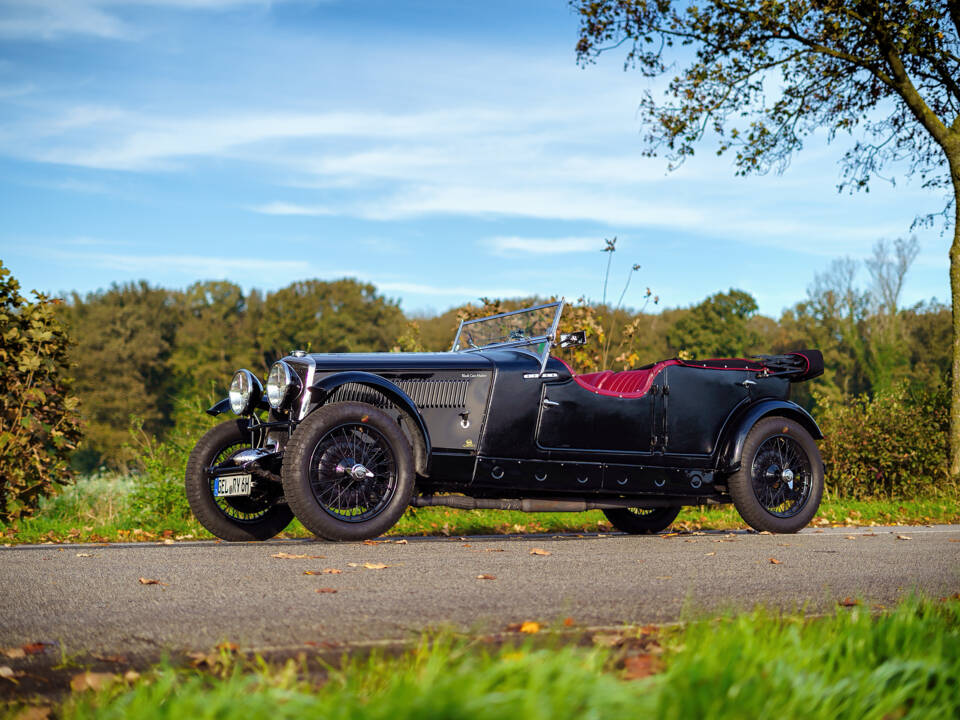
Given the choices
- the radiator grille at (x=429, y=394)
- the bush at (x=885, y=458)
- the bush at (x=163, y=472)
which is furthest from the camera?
the bush at (x=885, y=458)

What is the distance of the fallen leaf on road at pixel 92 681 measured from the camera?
100 inches

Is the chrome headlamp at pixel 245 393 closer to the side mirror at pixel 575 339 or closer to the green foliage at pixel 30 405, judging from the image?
the side mirror at pixel 575 339

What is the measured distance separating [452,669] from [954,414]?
1199cm

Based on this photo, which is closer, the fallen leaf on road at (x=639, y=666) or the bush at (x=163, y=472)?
the fallen leaf on road at (x=639, y=666)

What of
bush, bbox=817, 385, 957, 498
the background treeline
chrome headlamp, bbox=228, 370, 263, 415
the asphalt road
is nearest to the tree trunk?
bush, bbox=817, 385, 957, 498

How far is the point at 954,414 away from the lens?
41.1 feet

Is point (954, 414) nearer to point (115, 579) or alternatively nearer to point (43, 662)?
point (115, 579)

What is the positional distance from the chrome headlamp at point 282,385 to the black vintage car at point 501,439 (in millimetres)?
11

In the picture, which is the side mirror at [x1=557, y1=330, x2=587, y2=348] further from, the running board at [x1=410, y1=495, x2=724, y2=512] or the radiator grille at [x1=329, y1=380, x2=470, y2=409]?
the running board at [x1=410, y1=495, x2=724, y2=512]

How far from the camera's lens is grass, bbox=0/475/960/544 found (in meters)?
7.84

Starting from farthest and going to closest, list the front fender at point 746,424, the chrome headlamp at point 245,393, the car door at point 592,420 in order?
the front fender at point 746,424
the car door at point 592,420
the chrome headlamp at point 245,393

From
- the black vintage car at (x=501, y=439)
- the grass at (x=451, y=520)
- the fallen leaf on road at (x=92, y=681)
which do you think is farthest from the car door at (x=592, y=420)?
the fallen leaf on road at (x=92, y=681)

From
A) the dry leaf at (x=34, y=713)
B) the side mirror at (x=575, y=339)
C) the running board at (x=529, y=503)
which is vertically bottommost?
the dry leaf at (x=34, y=713)

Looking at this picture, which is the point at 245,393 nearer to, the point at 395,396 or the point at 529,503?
the point at 395,396
